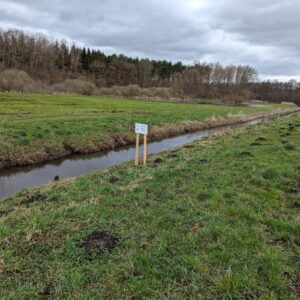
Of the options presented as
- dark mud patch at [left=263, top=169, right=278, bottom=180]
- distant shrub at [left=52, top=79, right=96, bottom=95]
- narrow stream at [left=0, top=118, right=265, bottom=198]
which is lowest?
narrow stream at [left=0, top=118, right=265, bottom=198]

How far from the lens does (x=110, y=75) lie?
83938 millimetres

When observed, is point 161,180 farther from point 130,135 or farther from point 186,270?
point 130,135

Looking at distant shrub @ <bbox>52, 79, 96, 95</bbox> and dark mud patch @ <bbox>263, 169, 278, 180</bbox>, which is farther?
distant shrub @ <bbox>52, 79, 96, 95</bbox>

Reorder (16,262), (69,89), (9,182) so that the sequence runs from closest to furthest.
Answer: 1. (16,262)
2. (9,182)
3. (69,89)

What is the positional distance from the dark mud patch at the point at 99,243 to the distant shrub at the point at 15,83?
145 ft

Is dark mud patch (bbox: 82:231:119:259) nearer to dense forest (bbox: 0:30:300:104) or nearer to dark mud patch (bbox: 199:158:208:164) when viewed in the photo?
dark mud patch (bbox: 199:158:208:164)

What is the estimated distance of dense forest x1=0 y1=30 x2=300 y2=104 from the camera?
59750mm

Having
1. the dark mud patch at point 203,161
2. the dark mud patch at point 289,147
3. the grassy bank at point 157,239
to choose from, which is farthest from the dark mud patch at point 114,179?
the dark mud patch at point 289,147

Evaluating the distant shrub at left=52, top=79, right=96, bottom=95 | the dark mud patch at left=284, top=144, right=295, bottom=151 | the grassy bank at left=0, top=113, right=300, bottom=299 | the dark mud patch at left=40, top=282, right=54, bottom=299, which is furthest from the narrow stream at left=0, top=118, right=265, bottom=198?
the distant shrub at left=52, top=79, right=96, bottom=95

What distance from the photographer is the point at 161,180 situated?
851 cm

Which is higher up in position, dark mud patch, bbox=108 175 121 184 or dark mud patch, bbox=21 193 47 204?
dark mud patch, bbox=108 175 121 184

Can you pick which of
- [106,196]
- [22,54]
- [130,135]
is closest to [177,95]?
[22,54]

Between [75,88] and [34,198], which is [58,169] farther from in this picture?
[75,88]

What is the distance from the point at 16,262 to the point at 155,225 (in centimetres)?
243
